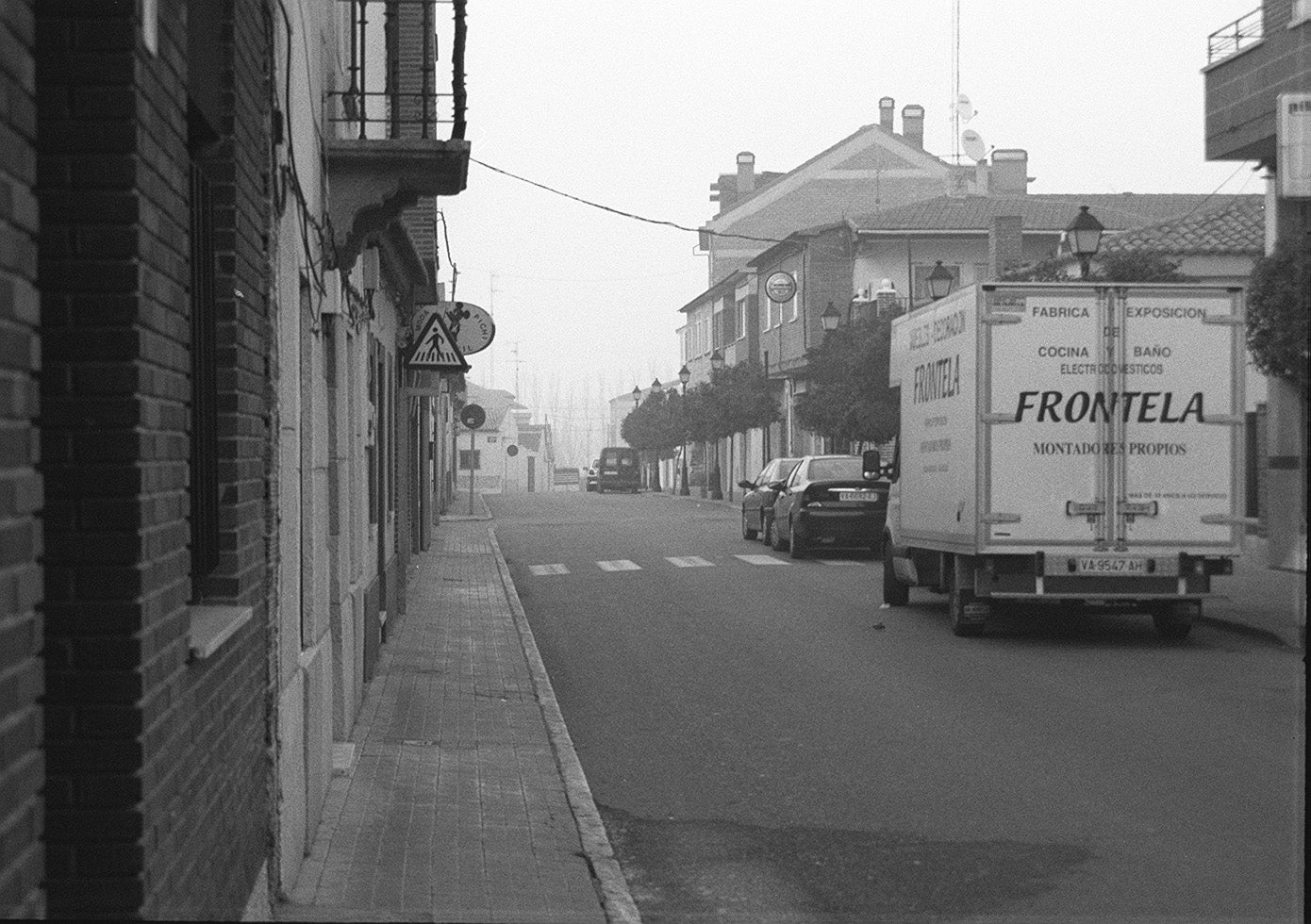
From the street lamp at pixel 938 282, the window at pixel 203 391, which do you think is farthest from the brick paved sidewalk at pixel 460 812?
the street lamp at pixel 938 282

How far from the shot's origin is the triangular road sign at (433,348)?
19.1 meters

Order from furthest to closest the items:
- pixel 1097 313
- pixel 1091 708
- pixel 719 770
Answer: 1. pixel 1097 313
2. pixel 1091 708
3. pixel 719 770

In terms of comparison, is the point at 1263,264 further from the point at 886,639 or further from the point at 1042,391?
the point at 886,639

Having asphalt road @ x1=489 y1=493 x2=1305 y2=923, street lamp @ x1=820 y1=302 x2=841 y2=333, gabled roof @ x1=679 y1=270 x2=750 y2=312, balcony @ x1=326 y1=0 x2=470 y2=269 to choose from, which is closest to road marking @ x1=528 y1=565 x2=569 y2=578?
asphalt road @ x1=489 y1=493 x2=1305 y2=923

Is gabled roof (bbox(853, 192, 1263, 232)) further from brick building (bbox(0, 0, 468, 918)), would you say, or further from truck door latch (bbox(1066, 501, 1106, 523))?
brick building (bbox(0, 0, 468, 918))

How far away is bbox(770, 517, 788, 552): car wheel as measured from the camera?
92.5 feet

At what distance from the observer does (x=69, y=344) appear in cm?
338

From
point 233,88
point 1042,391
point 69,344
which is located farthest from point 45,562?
point 1042,391

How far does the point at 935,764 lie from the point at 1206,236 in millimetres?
22650

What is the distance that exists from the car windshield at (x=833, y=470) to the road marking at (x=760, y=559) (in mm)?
1493

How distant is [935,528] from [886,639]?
3.94 feet

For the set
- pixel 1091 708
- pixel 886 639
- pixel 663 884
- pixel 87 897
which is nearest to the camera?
pixel 87 897

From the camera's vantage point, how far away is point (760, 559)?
1047 inches

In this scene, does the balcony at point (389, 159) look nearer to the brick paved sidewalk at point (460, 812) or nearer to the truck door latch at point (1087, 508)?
the brick paved sidewalk at point (460, 812)
